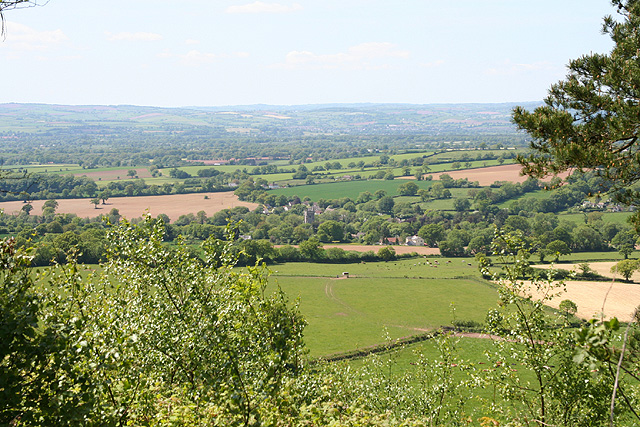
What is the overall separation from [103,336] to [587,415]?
1332 centimetres

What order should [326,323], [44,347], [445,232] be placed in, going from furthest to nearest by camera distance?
[445,232] → [326,323] → [44,347]

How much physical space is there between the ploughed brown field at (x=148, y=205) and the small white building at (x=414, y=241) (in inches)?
2276

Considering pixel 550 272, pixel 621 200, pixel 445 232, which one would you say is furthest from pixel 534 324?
pixel 445 232

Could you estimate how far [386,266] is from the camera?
299 ft

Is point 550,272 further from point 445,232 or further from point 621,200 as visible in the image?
point 445,232

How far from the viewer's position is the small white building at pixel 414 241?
11662 centimetres

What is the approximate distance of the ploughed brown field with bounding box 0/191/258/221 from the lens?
128500 mm

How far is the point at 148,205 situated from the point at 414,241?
3130 inches

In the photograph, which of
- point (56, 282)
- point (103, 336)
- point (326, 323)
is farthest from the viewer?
point (326, 323)

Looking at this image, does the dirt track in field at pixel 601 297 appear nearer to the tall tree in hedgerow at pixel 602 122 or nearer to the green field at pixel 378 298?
the green field at pixel 378 298

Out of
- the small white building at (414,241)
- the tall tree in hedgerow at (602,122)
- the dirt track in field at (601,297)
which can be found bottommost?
the small white building at (414,241)

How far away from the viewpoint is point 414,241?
11800 centimetres

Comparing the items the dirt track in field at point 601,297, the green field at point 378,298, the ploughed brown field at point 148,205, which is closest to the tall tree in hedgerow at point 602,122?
the green field at point 378,298

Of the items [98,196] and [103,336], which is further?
[98,196]
